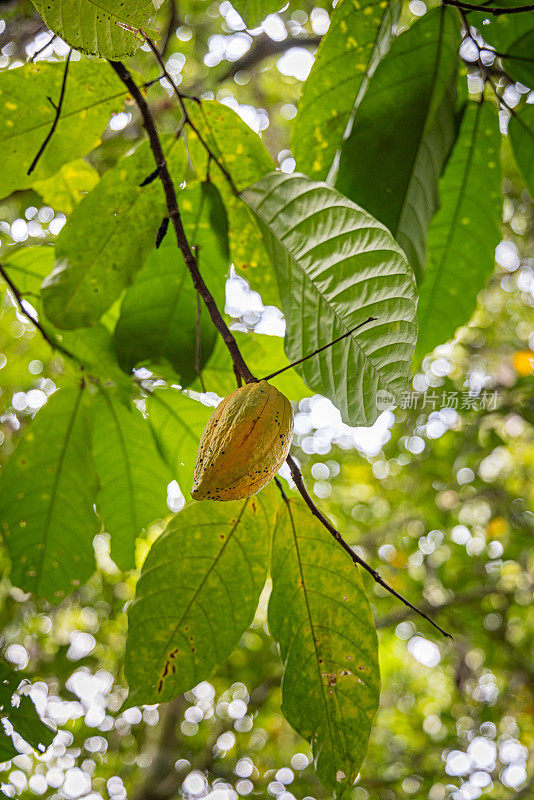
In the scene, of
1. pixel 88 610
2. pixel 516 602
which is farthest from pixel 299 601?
pixel 88 610

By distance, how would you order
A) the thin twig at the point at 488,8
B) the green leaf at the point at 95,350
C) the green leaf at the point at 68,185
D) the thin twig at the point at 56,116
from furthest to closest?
1. the green leaf at the point at 68,185
2. the green leaf at the point at 95,350
3. the thin twig at the point at 56,116
4. the thin twig at the point at 488,8

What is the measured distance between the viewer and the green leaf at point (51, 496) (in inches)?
43.4

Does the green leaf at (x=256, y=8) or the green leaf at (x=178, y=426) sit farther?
the green leaf at (x=178, y=426)

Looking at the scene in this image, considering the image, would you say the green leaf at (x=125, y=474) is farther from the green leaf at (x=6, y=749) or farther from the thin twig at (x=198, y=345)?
the green leaf at (x=6, y=749)

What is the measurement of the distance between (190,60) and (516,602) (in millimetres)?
3029

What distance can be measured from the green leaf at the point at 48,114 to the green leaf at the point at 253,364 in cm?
35

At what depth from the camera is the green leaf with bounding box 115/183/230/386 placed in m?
0.96

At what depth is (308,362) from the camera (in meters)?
0.76

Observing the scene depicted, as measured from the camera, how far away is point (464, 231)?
1005 mm

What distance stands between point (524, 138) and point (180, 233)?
1.73ft

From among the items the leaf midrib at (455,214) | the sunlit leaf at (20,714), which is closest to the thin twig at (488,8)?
the leaf midrib at (455,214)

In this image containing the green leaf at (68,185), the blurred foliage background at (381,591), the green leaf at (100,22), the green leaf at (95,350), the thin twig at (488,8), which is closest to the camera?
the green leaf at (100,22)

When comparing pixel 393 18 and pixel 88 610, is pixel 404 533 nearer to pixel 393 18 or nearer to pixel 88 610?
pixel 88 610

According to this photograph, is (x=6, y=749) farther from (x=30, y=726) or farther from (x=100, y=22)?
(x=100, y=22)
